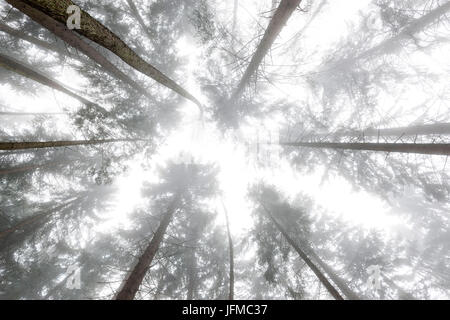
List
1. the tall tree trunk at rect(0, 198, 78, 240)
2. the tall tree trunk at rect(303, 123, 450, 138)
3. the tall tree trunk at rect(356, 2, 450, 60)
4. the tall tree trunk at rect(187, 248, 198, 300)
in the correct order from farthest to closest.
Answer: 1. the tall tree trunk at rect(187, 248, 198, 300)
2. the tall tree trunk at rect(356, 2, 450, 60)
3. the tall tree trunk at rect(0, 198, 78, 240)
4. the tall tree trunk at rect(303, 123, 450, 138)

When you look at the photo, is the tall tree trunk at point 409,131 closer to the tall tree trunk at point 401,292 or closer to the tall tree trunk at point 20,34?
the tall tree trunk at point 401,292

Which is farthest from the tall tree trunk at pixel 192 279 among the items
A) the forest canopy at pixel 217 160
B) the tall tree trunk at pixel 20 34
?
the tall tree trunk at pixel 20 34

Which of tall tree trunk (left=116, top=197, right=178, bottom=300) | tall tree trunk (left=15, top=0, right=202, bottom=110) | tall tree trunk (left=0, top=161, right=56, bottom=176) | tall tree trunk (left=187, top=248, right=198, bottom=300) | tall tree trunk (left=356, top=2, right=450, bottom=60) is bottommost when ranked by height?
tall tree trunk (left=187, top=248, right=198, bottom=300)

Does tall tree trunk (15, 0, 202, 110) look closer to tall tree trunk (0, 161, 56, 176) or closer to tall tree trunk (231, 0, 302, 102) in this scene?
tall tree trunk (231, 0, 302, 102)

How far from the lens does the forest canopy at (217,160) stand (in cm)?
889

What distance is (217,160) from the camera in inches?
507

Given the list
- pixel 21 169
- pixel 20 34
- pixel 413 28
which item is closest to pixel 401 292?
pixel 413 28

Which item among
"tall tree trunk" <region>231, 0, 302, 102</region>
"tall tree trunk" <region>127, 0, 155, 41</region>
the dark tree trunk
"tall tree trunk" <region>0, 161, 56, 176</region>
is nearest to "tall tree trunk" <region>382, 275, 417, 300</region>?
the dark tree trunk

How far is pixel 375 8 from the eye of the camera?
9961 mm

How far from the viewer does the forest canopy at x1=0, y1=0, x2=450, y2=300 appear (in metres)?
8.89

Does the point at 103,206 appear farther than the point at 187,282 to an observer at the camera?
Yes
